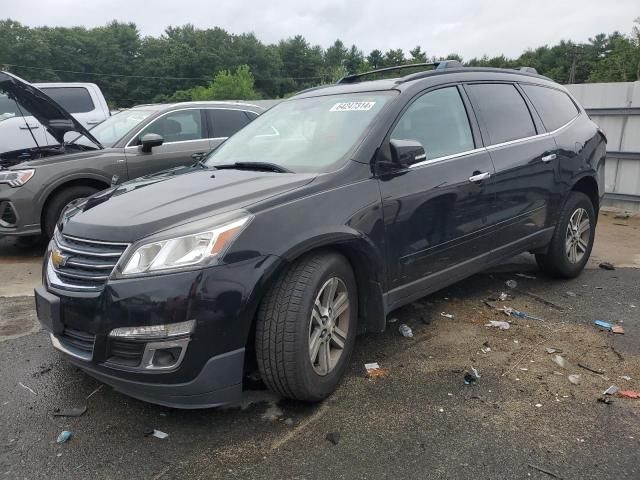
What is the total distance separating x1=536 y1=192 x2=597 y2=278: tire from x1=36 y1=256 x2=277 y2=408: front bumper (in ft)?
10.3

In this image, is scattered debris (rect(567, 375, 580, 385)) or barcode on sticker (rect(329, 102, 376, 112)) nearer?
scattered debris (rect(567, 375, 580, 385))

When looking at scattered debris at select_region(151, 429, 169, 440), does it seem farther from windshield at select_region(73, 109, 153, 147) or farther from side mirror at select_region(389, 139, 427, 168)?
windshield at select_region(73, 109, 153, 147)

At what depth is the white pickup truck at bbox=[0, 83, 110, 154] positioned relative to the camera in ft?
29.1

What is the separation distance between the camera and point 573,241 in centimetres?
490

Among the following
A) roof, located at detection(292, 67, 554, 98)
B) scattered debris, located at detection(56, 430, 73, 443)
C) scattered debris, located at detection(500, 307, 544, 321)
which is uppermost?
roof, located at detection(292, 67, 554, 98)

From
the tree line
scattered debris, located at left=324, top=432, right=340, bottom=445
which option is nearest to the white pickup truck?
scattered debris, located at left=324, top=432, right=340, bottom=445

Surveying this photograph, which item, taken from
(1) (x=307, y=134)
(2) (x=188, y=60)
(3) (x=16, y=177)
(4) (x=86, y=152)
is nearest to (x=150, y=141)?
(4) (x=86, y=152)

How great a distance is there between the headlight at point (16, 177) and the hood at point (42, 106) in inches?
31.7

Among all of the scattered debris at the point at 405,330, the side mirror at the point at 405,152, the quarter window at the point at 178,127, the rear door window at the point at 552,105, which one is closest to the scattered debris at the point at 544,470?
the scattered debris at the point at 405,330

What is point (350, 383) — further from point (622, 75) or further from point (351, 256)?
point (622, 75)

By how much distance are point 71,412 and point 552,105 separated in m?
4.43

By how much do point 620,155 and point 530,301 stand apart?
204 inches

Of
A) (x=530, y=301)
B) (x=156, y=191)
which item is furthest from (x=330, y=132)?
(x=530, y=301)

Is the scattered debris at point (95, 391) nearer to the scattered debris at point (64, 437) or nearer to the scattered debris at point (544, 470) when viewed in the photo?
the scattered debris at point (64, 437)
